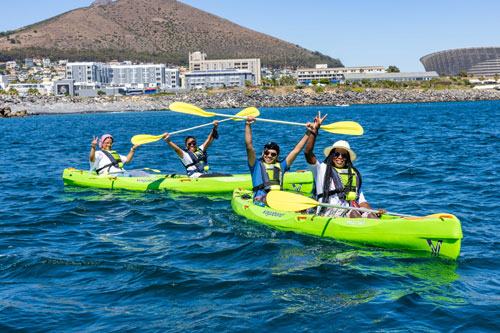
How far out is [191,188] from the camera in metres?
13.0

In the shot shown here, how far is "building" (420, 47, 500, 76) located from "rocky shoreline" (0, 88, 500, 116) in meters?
64.1

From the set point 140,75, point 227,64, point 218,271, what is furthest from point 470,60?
point 218,271

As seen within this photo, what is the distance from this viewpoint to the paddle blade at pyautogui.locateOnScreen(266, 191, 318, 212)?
852cm

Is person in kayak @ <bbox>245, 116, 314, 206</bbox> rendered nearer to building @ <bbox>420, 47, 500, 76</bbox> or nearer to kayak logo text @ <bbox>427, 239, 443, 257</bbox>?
kayak logo text @ <bbox>427, 239, 443, 257</bbox>

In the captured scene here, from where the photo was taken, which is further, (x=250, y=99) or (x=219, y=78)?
(x=219, y=78)

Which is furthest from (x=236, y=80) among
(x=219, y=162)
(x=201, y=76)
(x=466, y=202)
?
(x=466, y=202)

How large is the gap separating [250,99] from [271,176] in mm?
91065

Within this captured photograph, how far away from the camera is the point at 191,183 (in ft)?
42.7

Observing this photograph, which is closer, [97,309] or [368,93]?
[97,309]

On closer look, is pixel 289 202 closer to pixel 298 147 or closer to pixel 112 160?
pixel 298 147

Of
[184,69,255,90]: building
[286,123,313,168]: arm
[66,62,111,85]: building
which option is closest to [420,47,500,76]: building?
[184,69,255,90]: building

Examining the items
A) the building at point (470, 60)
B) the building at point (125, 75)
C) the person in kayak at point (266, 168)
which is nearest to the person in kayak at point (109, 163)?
the person in kayak at point (266, 168)

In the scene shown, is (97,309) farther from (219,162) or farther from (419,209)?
(219,162)

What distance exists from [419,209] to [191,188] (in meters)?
5.68
